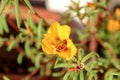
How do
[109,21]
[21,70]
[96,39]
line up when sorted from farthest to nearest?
[21,70]
[109,21]
[96,39]

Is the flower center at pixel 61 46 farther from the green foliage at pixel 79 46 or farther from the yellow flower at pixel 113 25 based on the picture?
the yellow flower at pixel 113 25

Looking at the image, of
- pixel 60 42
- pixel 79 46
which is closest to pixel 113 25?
pixel 79 46

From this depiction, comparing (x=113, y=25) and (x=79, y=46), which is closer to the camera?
(x=79, y=46)

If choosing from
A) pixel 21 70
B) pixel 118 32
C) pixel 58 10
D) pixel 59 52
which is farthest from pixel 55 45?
pixel 58 10

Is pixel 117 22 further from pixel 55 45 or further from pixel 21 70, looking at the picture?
pixel 55 45

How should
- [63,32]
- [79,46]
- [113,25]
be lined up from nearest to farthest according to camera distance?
[63,32] < [79,46] < [113,25]

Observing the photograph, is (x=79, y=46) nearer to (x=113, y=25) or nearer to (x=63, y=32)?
(x=113, y=25)

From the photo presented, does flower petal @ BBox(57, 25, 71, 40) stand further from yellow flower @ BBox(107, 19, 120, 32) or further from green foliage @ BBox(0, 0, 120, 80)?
yellow flower @ BBox(107, 19, 120, 32)

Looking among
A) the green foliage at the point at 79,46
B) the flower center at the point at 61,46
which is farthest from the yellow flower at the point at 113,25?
the flower center at the point at 61,46
